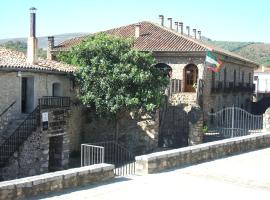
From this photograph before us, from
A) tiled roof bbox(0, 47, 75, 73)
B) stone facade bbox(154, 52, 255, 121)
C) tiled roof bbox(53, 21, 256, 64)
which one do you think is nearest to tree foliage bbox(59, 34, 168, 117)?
tiled roof bbox(0, 47, 75, 73)

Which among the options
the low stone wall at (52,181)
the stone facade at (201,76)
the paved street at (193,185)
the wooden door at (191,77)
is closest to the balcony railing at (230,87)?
the stone facade at (201,76)

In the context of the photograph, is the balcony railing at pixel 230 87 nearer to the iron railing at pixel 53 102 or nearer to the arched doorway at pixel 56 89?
the arched doorway at pixel 56 89

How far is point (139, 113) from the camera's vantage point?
27.1 meters

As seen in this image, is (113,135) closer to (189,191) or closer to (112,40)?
(112,40)

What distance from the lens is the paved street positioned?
11.6 metres

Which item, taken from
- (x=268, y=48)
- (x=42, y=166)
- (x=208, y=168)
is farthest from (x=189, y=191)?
(x=268, y=48)

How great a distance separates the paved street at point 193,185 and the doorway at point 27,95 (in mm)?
Answer: 10916

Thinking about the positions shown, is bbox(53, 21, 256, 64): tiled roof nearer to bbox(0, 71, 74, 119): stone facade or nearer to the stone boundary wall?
bbox(0, 71, 74, 119): stone facade

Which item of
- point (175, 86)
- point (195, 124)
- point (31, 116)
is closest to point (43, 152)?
point (31, 116)

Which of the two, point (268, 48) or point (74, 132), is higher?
point (268, 48)

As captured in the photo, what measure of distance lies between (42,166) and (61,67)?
19.6 ft

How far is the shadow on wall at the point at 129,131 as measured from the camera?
27297 mm

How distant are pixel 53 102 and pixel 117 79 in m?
3.73

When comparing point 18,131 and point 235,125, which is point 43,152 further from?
point 235,125
